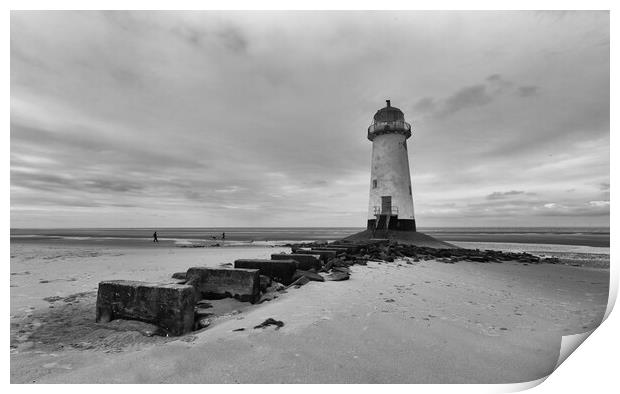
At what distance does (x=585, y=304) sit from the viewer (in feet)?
18.1

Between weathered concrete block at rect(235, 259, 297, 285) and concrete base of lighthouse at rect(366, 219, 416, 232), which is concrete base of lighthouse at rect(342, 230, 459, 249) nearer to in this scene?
concrete base of lighthouse at rect(366, 219, 416, 232)

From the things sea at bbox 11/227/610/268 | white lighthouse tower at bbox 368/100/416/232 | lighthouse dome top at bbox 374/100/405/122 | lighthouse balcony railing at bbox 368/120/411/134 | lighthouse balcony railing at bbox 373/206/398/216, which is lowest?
sea at bbox 11/227/610/268

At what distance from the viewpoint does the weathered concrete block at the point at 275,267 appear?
664 centimetres

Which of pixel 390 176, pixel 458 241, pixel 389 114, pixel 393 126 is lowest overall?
pixel 458 241

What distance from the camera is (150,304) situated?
3912 millimetres

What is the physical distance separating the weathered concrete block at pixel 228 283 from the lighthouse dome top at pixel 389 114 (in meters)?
17.8

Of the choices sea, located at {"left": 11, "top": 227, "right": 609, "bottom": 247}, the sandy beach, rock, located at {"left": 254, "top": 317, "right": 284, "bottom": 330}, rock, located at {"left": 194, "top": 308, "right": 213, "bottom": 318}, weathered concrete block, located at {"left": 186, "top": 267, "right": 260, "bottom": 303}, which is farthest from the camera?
sea, located at {"left": 11, "top": 227, "right": 609, "bottom": 247}

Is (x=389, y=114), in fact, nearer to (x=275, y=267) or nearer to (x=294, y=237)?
(x=275, y=267)

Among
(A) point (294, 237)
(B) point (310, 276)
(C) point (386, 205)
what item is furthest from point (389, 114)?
(A) point (294, 237)

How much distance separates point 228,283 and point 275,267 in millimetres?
1641

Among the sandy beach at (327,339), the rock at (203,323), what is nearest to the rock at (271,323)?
the sandy beach at (327,339)

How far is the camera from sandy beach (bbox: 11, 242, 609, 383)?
8.68ft

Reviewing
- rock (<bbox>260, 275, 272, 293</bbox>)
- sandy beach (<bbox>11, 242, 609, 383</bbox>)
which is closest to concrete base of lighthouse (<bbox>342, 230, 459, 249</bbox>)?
sandy beach (<bbox>11, 242, 609, 383</bbox>)

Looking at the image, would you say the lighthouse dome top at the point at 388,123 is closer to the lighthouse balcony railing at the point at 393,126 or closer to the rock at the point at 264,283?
the lighthouse balcony railing at the point at 393,126
